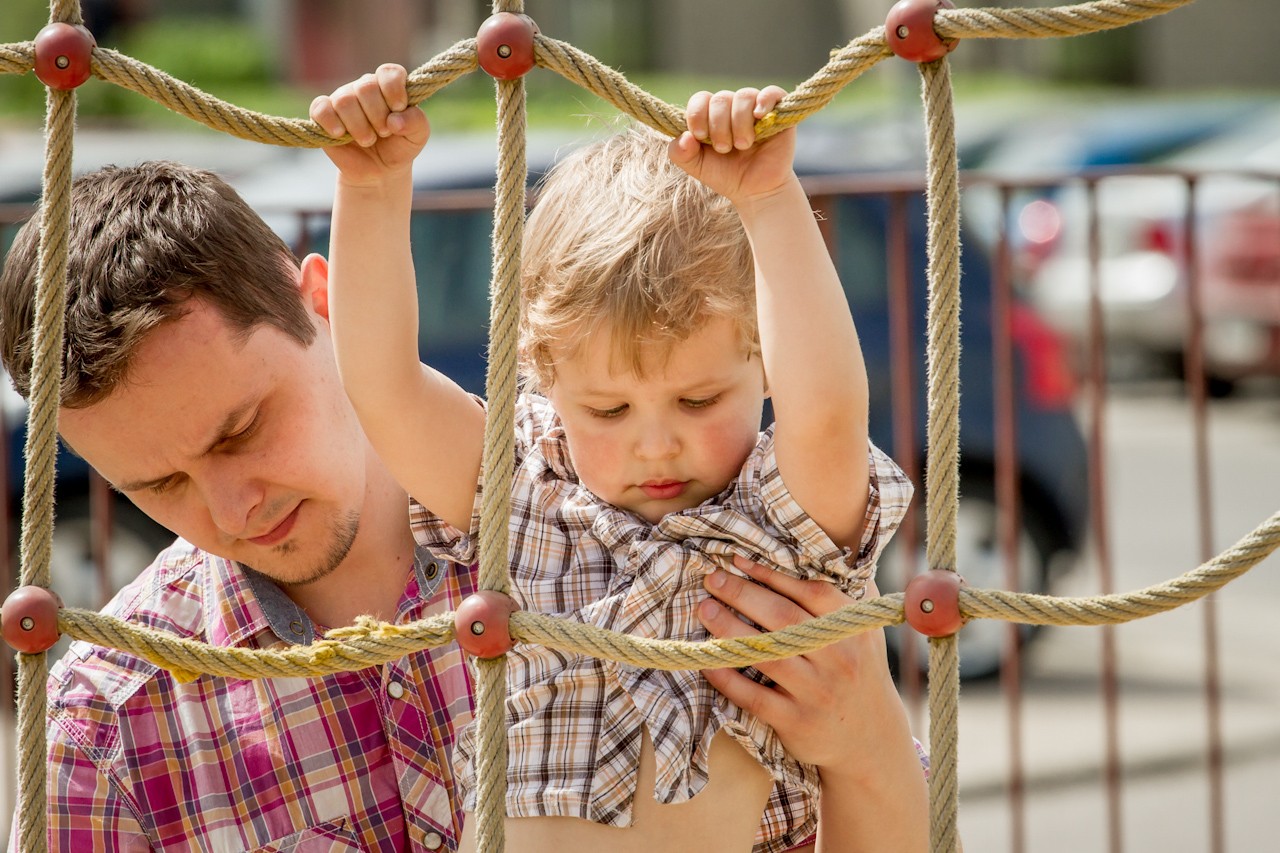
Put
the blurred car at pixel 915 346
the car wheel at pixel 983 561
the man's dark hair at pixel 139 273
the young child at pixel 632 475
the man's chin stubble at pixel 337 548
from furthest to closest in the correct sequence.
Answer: the car wheel at pixel 983 561 < the blurred car at pixel 915 346 < the man's chin stubble at pixel 337 548 < the man's dark hair at pixel 139 273 < the young child at pixel 632 475

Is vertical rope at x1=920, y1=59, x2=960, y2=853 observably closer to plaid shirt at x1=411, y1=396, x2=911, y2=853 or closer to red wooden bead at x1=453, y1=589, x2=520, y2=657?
plaid shirt at x1=411, y1=396, x2=911, y2=853

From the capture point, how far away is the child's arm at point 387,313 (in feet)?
4.82

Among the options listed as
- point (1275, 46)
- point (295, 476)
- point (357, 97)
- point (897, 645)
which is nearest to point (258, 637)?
point (295, 476)

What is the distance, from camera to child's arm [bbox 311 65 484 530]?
4.82ft

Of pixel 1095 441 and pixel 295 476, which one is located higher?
pixel 1095 441

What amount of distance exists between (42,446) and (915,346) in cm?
309

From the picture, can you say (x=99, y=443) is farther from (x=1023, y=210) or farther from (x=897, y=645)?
(x=1023, y=210)

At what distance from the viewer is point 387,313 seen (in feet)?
5.15

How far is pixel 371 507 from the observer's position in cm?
186

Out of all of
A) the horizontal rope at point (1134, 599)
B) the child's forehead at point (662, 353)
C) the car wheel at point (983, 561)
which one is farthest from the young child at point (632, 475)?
the car wheel at point (983, 561)

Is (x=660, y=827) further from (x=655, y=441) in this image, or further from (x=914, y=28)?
(x=914, y=28)

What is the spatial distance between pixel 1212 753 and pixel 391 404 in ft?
8.02

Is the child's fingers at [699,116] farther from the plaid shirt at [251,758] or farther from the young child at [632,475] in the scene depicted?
the plaid shirt at [251,758]

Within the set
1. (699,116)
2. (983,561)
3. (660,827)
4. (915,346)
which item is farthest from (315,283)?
(983,561)
